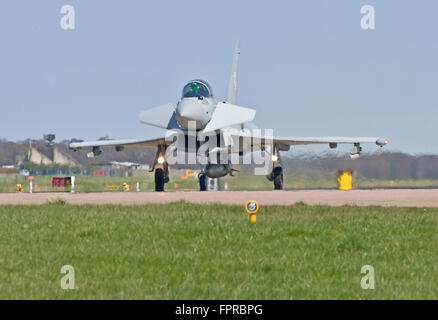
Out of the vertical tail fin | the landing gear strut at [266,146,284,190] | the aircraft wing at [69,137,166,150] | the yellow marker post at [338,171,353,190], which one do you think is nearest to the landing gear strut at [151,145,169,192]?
the aircraft wing at [69,137,166,150]

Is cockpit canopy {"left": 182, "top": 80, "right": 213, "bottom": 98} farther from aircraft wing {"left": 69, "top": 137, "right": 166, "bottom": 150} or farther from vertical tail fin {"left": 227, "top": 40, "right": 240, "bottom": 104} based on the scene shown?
vertical tail fin {"left": 227, "top": 40, "right": 240, "bottom": 104}

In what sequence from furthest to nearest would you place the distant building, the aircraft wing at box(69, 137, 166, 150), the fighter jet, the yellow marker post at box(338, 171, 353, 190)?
the distant building → the yellow marker post at box(338, 171, 353, 190) → the aircraft wing at box(69, 137, 166, 150) → the fighter jet

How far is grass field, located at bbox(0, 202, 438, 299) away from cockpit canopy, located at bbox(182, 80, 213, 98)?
13.2 meters

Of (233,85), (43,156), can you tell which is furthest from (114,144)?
(43,156)

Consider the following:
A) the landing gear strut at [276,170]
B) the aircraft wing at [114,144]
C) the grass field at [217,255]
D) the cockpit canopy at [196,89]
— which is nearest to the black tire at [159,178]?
the aircraft wing at [114,144]

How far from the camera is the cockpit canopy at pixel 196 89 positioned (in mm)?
33281

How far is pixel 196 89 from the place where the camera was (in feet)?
110

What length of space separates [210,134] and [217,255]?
21.6 meters

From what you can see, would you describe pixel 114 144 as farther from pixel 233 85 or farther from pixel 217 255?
pixel 217 255

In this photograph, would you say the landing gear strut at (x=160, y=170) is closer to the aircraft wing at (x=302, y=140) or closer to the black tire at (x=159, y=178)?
the black tire at (x=159, y=178)

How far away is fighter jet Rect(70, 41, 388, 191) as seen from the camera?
1310 inches

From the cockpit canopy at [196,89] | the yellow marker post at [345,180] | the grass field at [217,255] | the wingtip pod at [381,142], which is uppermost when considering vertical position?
the cockpit canopy at [196,89]
